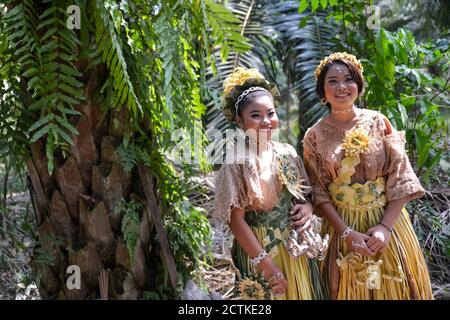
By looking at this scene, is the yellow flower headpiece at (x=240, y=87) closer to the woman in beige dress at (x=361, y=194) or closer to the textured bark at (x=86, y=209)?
the woman in beige dress at (x=361, y=194)

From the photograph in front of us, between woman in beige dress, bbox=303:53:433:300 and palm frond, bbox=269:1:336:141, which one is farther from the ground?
palm frond, bbox=269:1:336:141

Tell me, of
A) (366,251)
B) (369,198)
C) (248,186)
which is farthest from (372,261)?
(248,186)

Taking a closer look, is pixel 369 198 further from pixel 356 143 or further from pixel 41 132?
pixel 41 132

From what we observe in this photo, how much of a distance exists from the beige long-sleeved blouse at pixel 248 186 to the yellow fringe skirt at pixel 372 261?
1.05 ft

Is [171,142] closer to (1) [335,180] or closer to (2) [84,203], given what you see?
(2) [84,203]

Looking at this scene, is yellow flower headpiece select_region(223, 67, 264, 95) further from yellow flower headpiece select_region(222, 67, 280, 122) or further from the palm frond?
the palm frond

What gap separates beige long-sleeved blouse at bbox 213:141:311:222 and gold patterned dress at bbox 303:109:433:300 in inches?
10.3

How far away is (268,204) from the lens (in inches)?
92.1

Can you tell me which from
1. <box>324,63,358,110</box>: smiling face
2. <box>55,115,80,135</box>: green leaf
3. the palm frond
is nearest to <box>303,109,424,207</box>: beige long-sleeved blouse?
<box>324,63,358,110</box>: smiling face

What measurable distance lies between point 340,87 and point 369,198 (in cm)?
47

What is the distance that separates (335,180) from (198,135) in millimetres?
688

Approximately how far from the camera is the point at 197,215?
2.80 m

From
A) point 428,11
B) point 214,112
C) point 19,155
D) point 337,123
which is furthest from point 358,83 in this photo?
point 428,11

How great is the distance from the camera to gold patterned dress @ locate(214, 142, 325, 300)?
2281 mm
